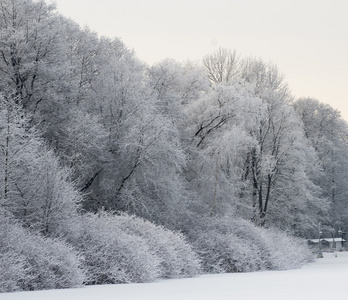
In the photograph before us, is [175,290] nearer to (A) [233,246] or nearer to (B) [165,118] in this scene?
(A) [233,246]

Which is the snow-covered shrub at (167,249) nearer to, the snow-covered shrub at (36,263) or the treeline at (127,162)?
the treeline at (127,162)

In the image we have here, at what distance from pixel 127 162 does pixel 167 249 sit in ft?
35.7

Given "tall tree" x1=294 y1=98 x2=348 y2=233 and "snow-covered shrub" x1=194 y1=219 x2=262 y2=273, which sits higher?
"tall tree" x1=294 y1=98 x2=348 y2=233

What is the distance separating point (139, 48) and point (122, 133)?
10161 millimetres

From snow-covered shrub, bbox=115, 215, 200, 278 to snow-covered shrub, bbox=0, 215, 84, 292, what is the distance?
163 inches

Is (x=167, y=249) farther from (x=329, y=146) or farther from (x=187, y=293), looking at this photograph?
(x=329, y=146)

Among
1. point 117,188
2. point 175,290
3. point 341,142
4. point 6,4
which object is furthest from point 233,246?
point 341,142

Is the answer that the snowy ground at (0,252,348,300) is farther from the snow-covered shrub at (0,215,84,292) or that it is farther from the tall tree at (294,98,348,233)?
the tall tree at (294,98,348,233)

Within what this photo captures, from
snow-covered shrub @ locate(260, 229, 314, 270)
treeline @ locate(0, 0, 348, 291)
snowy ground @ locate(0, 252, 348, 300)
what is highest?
treeline @ locate(0, 0, 348, 291)

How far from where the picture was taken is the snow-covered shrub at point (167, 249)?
20.8 meters

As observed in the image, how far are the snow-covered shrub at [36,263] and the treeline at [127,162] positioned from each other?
0.05 meters

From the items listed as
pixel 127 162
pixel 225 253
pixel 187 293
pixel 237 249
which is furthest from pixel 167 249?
pixel 127 162

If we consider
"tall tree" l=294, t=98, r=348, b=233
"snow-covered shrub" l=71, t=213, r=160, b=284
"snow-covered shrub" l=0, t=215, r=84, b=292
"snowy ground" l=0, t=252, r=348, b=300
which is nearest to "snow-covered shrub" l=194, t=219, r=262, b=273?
"snow-covered shrub" l=71, t=213, r=160, b=284

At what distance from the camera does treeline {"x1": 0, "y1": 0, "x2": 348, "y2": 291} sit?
Result: 18.8 m
